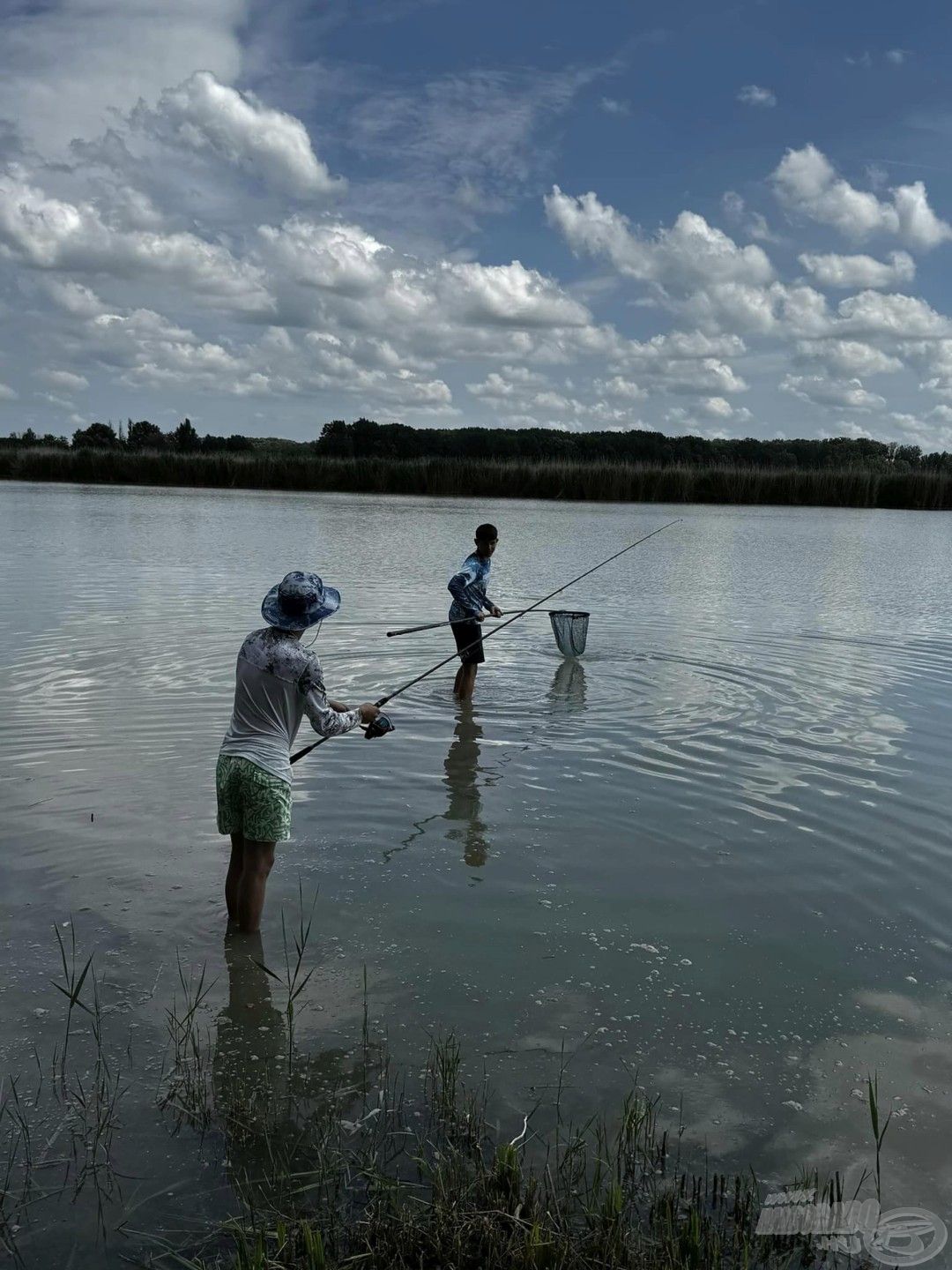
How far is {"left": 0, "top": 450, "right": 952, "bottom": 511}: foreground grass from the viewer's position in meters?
44.1

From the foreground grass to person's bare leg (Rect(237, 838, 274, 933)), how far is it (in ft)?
132

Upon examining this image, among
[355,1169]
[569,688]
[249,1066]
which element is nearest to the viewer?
[355,1169]

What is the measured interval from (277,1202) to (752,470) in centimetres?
4352

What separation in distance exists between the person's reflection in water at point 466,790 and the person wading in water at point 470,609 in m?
0.63

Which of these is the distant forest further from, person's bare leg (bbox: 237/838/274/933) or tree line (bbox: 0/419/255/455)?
person's bare leg (bbox: 237/838/274/933)

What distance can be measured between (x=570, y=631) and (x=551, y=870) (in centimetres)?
577

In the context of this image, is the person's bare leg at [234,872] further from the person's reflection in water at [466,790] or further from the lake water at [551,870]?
the person's reflection in water at [466,790]

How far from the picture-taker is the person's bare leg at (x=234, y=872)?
457 centimetres

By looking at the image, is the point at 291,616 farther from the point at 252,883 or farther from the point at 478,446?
the point at 478,446

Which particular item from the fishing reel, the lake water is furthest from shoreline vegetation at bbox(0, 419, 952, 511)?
the fishing reel

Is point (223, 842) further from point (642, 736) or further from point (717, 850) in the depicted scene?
point (642, 736)

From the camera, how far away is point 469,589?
9.66 metres

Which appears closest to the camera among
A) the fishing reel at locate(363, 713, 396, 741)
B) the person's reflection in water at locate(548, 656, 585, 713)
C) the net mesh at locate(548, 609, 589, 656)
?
the fishing reel at locate(363, 713, 396, 741)

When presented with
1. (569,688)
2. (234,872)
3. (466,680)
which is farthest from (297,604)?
(569,688)
